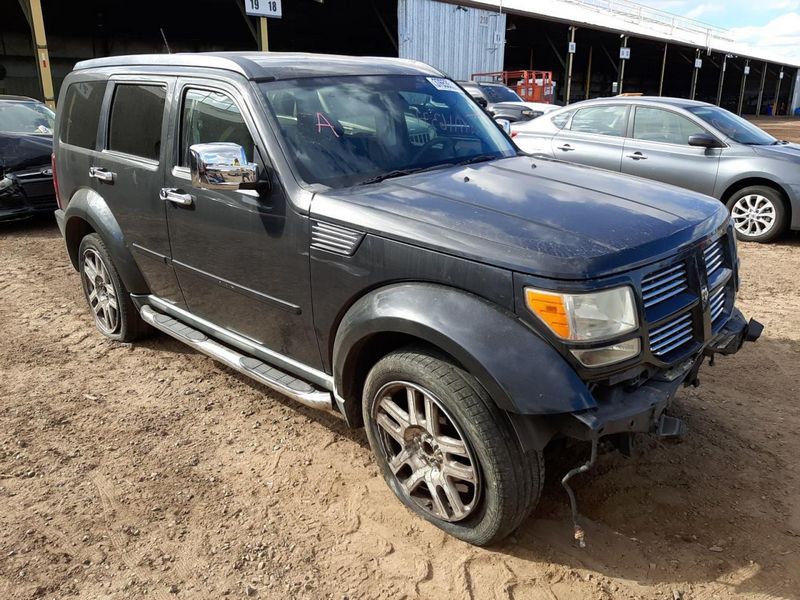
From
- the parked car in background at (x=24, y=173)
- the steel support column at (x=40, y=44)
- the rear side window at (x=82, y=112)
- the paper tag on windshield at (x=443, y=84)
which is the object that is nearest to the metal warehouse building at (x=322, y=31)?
the steel support column at (x=40, y=44)

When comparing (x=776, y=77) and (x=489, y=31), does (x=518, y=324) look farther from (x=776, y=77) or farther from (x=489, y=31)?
(x=776, y=77)

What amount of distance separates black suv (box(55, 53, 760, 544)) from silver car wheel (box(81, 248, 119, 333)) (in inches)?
19.1

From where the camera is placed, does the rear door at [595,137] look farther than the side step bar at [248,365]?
Yes

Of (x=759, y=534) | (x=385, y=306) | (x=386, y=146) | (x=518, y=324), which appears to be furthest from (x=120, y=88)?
(x=759, y=534)

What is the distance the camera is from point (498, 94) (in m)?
17.3

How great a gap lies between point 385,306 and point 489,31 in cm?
2451

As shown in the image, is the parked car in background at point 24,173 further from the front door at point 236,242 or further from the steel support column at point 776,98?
the steel support column at point 776,98

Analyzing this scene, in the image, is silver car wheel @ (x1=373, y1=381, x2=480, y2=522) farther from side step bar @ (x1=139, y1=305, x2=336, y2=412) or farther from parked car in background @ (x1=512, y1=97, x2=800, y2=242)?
parked car in background @ (x1=512, y1=97, x2=800, y2=242)

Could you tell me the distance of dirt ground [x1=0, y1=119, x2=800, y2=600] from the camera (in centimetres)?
252

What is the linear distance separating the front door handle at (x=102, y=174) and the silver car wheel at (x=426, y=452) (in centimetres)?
256

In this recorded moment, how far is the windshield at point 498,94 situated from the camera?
17.0 meters

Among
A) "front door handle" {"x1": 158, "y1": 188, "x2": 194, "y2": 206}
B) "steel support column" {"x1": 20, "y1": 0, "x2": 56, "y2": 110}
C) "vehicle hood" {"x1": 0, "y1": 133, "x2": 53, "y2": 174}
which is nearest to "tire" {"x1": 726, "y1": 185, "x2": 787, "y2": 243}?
"front door handle" {"x1": 158, "y1": 188, "x2": 194, "y2": 206}

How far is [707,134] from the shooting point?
760cm

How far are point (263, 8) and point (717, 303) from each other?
1568cm
